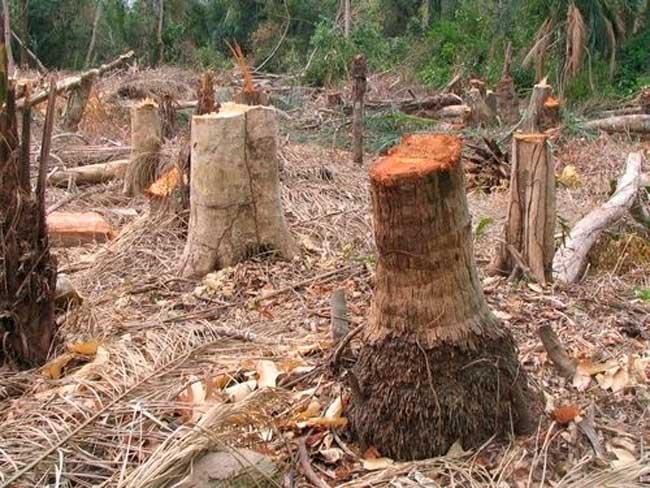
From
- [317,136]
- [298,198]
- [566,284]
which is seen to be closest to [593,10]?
[317,136]

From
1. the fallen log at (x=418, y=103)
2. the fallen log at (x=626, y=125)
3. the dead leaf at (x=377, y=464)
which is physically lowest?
the dead leaf at (x=377, y=464)

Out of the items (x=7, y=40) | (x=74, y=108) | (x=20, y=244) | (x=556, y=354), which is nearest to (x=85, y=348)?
(x=20, y=244)

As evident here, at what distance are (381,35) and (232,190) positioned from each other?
17.7 metres

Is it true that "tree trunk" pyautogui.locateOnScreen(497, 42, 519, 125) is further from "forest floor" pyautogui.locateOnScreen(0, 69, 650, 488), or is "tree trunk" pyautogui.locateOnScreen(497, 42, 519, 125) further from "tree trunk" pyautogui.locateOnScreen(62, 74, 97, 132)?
"forest floor" pyautogui.locateOnScreen(0, 69, 650, 488)

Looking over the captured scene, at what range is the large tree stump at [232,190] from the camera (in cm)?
480

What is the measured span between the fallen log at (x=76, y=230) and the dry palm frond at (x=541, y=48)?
9.98 m

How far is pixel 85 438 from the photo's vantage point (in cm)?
263

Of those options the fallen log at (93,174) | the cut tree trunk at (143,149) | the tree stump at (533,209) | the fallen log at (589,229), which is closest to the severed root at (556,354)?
the tree stump at (533,209)

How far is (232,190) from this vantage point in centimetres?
483

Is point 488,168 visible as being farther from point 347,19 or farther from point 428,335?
point 347,19

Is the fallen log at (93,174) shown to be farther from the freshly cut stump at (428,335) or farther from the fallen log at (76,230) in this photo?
the freshly cut stump at (428,335)

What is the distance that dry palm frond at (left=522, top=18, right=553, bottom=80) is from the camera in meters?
14.5

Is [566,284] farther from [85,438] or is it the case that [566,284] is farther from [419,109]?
[419,109]

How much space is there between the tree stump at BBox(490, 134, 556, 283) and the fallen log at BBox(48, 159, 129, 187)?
4.72 metres
